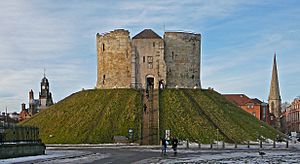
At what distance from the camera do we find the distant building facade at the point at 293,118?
15262 cm

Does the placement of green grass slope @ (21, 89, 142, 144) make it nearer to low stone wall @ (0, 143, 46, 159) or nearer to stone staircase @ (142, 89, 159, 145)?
stone staircase @ (142, 89, 159, 145)

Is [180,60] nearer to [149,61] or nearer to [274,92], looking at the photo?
[149,61]

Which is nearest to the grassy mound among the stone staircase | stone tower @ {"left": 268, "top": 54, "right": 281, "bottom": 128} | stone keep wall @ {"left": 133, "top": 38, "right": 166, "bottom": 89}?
the stone staircase

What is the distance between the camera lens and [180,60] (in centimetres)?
8306

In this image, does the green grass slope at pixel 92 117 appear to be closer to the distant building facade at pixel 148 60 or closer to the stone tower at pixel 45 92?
the distant building facade at pixel 148 60

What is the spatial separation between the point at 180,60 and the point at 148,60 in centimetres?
498

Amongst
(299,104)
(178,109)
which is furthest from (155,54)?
(299,104)

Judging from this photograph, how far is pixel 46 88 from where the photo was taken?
18225 cm

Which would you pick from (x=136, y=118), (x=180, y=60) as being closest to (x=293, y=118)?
(x=180, y=60)

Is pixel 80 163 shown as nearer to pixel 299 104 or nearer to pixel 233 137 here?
pixel 233 137

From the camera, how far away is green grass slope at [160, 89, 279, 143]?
66812mm

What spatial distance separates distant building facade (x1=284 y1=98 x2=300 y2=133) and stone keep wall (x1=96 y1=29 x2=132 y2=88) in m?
82.4

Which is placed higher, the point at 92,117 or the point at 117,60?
the point at 117,60

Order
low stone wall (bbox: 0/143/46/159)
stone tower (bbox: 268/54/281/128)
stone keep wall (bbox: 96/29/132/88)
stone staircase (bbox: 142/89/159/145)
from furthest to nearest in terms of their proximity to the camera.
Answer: stone tower (bbox: 268/54/281/128) < stone keep wall (bbox: 96/29/132/88) < stone staircase (bbox: 142/89/159/145) < low stone wall (bbox: 0/143/46/159)
